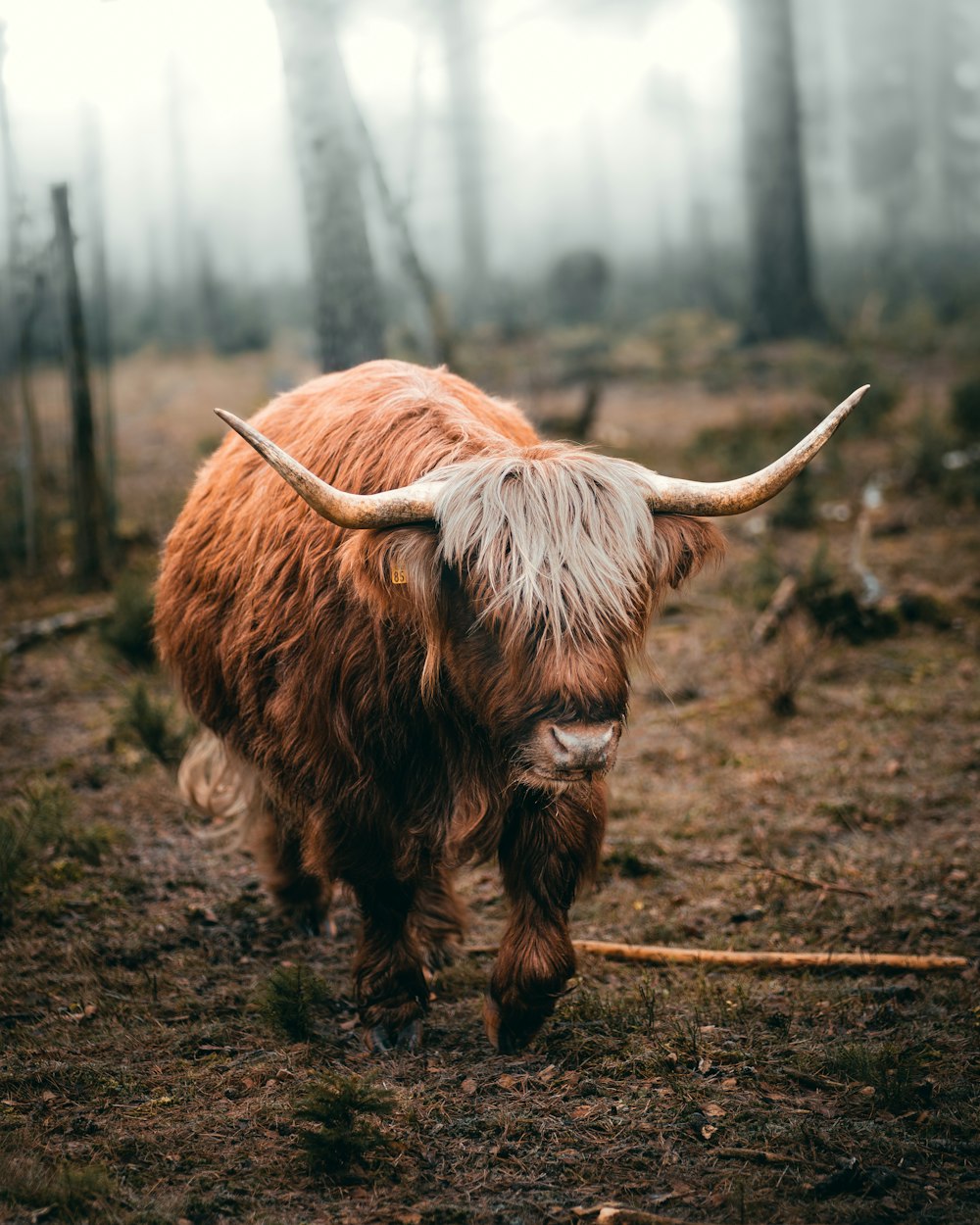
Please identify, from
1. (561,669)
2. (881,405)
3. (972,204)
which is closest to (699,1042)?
(561,669)

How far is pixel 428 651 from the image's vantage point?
2.62 metres

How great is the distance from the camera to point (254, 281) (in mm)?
33406

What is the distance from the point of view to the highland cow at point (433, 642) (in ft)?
8.09

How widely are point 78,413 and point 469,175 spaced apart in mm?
19541

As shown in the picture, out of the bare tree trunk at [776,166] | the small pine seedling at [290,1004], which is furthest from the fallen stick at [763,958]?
the bare tree trunk at [776,166]

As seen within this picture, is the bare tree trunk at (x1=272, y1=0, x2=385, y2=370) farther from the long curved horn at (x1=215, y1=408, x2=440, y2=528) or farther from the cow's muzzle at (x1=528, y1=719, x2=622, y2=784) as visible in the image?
the cow's muzzle at (x1=528, y1=719, x2=622, y2=784)

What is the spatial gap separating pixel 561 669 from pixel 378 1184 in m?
1.19

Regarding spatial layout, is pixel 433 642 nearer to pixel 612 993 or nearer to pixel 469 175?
pixel 612 993

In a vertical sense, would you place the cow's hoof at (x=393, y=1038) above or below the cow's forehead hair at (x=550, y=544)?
below

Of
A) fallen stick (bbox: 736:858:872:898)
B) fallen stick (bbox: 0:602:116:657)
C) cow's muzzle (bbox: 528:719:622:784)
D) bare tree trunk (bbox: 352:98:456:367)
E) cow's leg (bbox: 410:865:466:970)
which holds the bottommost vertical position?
fallen stick (bbox: 736:858:872:898)

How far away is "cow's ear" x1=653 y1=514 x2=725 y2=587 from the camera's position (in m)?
2.68

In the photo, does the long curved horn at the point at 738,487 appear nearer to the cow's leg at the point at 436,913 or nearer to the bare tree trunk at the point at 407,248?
the cow's leg at the point at 436,913

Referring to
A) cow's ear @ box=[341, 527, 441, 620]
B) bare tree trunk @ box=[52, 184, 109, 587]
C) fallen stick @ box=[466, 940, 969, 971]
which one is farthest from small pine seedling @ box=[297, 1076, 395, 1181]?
bare tree trunk @ box=[52, 184, 109, 587]

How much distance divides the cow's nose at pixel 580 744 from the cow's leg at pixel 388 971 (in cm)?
96
